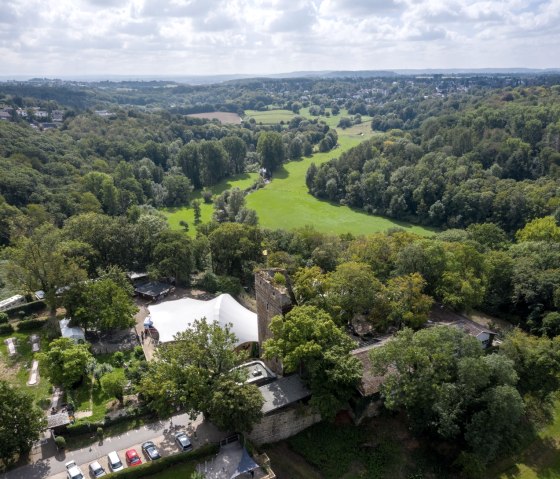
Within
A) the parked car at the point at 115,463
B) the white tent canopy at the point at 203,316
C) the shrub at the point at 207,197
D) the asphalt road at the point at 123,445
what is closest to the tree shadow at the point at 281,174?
the shrub at the point at 207,197

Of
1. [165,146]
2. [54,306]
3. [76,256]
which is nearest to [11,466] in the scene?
[54,306]

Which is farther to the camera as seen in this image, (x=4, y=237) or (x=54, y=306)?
(x=4, y=237)

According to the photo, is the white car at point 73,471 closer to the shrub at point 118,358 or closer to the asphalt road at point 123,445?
the asphalt road at point 123,445

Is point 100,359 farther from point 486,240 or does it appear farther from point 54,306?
point 486,240

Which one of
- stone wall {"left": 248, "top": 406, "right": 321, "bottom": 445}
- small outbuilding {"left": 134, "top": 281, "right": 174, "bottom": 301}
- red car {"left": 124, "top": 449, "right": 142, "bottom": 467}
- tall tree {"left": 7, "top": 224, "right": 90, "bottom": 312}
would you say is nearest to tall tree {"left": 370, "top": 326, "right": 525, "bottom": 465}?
stone wall {"left": 248, "top": 406, "right": 321, "bottom": 445}

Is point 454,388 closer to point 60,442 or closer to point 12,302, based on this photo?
point 60,442

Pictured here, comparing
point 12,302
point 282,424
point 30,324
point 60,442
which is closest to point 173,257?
point 30,324

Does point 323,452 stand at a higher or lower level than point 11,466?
lower
